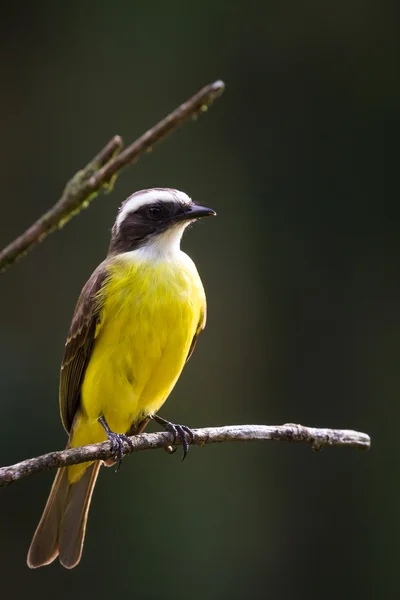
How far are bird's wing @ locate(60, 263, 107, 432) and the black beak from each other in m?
0.45

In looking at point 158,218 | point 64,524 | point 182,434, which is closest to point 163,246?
point 158,218

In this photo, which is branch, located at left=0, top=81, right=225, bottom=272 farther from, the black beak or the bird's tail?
the bird's tail

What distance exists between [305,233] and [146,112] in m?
2.01

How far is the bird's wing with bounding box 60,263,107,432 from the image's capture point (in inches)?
170

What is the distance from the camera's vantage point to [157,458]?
26.7 ft

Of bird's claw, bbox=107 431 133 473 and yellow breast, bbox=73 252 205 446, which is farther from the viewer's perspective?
yellow breast, bbox=73 252 205 446

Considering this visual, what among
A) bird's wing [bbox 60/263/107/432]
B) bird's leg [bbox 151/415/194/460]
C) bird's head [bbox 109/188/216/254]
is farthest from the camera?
bird's head [bbox 109/188/216/254]

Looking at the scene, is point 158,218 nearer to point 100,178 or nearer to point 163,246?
point 163,246

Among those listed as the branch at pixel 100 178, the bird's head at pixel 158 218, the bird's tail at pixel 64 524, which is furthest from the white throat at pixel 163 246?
the branch at pixel 100 178

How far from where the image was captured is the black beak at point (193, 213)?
4391 millimetres

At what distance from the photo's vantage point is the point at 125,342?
414 cm

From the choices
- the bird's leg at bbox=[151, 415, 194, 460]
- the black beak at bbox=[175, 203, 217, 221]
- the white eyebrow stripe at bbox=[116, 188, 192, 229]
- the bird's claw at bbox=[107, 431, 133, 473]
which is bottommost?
the bird's leg at bbox=[151, 415, 194, 460]

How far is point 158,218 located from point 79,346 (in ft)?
2.44

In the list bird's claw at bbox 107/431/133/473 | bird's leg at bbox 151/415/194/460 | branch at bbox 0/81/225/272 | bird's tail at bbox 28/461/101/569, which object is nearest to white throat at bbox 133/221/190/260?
bird's leg at bbox 151/415/194/460
